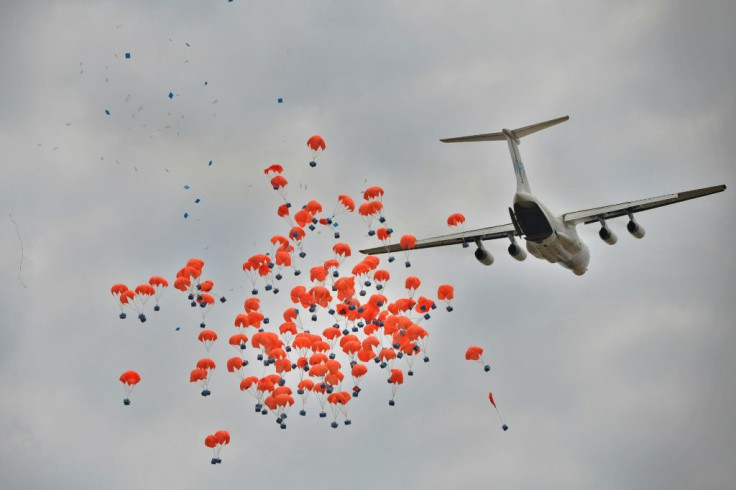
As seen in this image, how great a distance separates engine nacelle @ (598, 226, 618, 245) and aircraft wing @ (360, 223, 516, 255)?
4794 millimetres

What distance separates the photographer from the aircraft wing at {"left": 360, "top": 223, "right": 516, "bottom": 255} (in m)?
45.4

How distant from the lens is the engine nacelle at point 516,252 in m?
44.6

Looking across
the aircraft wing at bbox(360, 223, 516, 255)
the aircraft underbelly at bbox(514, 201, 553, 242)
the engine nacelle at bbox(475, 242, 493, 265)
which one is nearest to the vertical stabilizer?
the aircraft underbelly at bbox(514, 201, 553, 242)

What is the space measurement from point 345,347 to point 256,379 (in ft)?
14.9

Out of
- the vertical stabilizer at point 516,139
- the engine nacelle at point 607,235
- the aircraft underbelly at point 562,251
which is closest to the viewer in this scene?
the vertical stabilizer at point 516,139

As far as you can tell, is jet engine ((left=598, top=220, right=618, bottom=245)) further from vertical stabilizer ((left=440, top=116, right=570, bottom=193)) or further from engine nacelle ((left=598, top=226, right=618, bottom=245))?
vertical stabilizer ((left=440, top=116, right=570, bottom=193))

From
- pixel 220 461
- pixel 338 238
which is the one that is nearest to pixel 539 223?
pixel 338 238

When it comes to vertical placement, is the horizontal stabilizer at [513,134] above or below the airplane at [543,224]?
above

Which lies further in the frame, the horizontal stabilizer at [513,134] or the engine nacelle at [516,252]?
the engine nacelle at [516,252]

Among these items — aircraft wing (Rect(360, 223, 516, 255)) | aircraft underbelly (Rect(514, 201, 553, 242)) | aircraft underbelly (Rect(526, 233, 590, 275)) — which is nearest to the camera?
aircraft underbelly (Rect(514, 201, 553, 242))

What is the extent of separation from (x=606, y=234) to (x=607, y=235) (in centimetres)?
8

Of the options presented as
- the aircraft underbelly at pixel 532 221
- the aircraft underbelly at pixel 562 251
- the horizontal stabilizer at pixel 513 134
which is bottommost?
the aircraft underbelly at pixel 532 221

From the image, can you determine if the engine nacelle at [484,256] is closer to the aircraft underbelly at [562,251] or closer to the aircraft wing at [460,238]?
the aircraft wing at [460,238]

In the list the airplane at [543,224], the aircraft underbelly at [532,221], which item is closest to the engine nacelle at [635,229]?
the airplane at [543,224]
